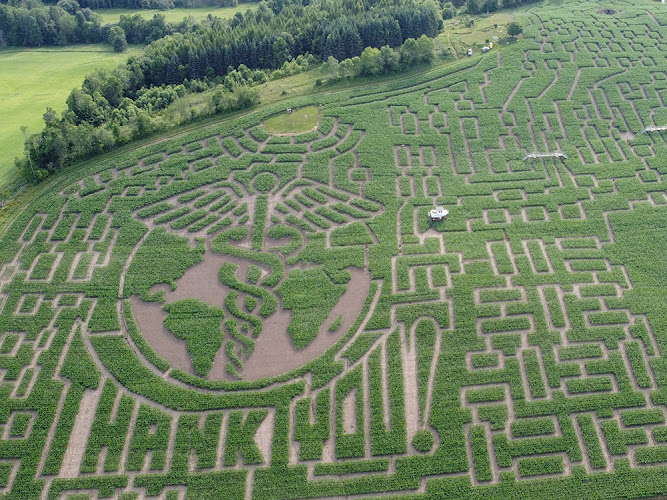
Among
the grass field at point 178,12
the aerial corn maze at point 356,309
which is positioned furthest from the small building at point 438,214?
the grass field at point 178,12

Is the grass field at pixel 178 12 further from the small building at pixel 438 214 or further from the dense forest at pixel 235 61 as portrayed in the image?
the small building at pixel 438 214

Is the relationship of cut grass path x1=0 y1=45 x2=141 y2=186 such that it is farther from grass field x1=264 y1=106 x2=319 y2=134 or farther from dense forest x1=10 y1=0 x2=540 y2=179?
→ grass field x1=264 y1=106 x2=319 y2=134

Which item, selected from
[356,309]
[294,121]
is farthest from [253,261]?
[294,121]

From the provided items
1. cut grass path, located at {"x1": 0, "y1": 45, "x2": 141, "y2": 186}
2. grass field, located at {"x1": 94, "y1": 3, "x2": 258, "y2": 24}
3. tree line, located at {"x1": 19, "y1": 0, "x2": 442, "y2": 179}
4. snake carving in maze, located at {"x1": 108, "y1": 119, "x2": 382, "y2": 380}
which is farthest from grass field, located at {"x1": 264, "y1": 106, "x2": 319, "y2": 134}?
grass field, located at {"x1": 94, "y1": 3, "x2": 258, "y2": 24}

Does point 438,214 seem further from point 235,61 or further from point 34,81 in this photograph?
point 34,81

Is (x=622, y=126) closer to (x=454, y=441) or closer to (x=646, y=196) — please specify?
A: (x=646, y=196)

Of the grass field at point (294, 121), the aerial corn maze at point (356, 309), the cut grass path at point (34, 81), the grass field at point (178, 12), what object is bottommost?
the aerial corn maze at point (356, 309)
